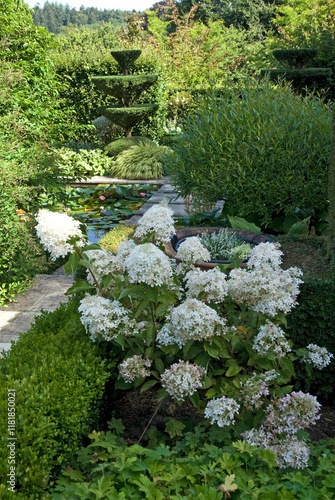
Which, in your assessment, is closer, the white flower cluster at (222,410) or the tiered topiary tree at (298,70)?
the white flower cluster at (222,410)

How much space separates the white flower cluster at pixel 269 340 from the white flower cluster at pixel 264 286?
0.07 meters

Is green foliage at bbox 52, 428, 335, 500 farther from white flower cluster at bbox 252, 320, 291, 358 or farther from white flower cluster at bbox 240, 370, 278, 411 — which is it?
white flower cluster at bbox 252, 320, 291, 358

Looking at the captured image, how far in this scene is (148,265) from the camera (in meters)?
1.95

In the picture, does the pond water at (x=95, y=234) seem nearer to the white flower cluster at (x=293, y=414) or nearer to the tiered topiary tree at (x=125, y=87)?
the white flower cluster at (x=293, y=414)

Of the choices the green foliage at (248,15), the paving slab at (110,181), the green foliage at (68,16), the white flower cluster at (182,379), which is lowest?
the paving slab at (110,181)

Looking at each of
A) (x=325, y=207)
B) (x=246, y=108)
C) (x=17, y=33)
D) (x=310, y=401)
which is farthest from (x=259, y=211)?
(x=17, y=33)

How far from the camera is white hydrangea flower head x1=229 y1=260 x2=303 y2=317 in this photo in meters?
2.05

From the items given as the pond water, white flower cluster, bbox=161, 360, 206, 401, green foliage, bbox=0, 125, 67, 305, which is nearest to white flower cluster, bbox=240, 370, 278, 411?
white flower cluster, bbox=161, 360, 206, 401

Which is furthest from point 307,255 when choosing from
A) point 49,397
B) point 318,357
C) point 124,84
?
point 124,84

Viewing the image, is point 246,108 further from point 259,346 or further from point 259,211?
point 259,346

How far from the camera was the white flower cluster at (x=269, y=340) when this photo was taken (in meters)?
2.06

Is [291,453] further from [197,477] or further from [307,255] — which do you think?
[307,255]

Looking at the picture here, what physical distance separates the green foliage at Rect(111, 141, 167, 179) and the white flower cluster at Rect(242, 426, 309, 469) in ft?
27.2

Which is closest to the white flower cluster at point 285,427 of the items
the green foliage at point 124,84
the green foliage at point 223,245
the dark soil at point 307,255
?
the dark soil at point 307,255
